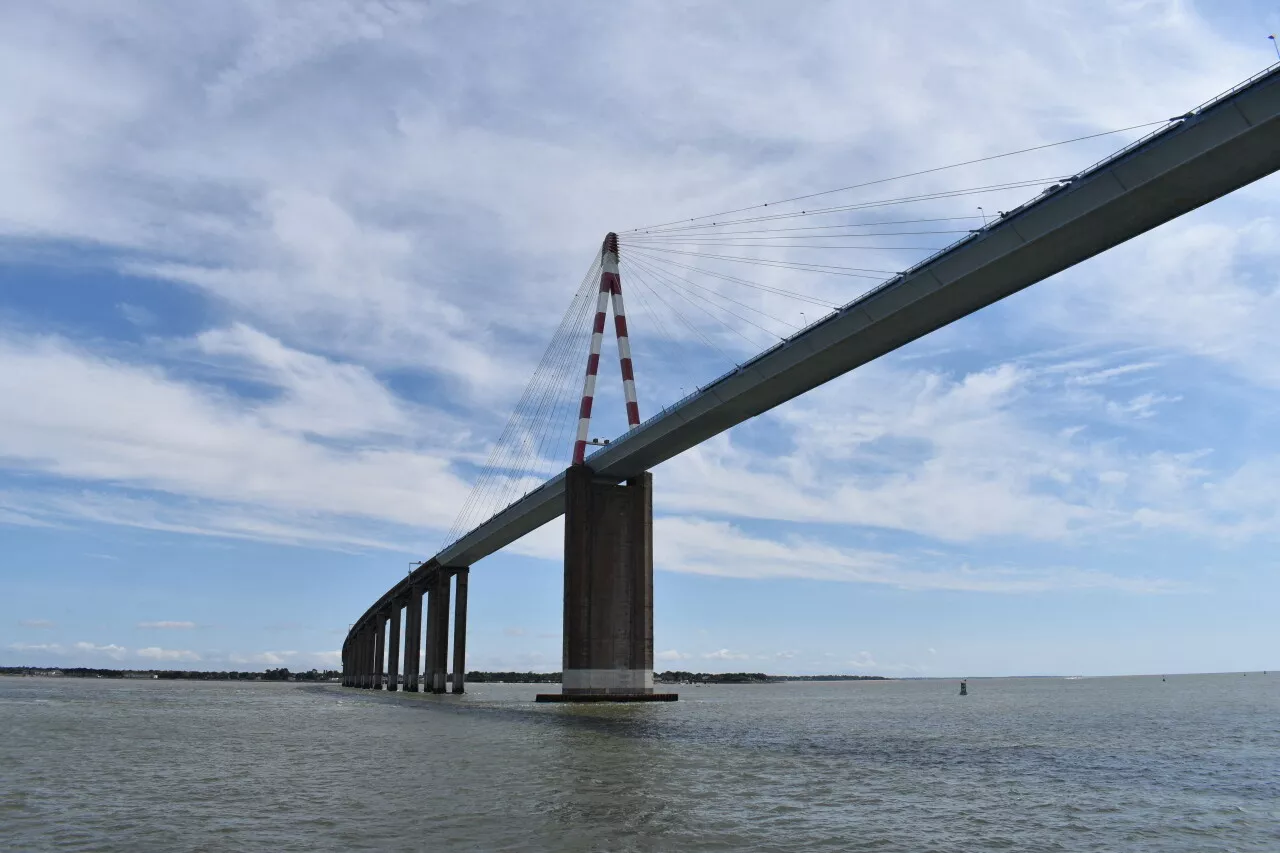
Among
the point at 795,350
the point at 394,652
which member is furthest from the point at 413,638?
the point at 795,350

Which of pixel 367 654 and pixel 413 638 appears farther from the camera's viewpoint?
pixel 367 654

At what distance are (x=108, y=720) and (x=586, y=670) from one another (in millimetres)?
30154

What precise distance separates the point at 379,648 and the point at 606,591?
8681 cm

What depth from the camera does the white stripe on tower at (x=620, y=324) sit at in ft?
234

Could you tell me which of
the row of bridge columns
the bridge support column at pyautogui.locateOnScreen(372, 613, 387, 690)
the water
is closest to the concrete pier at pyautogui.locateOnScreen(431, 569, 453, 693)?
the row of bridge columns

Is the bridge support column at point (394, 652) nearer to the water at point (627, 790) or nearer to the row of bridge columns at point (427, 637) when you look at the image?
the row of bridge columns at point (427, 637)

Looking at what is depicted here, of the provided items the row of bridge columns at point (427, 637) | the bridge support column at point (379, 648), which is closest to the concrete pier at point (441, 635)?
the row of bridge columns at point (427, 637)

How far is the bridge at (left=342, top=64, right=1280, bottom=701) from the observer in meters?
31.1

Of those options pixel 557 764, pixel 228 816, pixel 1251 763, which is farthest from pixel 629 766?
pixel 1251 763

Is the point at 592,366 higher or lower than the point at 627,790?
higher

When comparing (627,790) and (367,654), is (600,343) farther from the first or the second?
(367,654)

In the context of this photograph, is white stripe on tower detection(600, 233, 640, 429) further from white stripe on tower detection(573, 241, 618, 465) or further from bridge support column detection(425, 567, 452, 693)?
bridge support column detection(425, 567, 452, 693)

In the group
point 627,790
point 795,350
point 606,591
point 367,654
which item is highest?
point 795,350

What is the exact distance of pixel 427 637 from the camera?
112188mm
